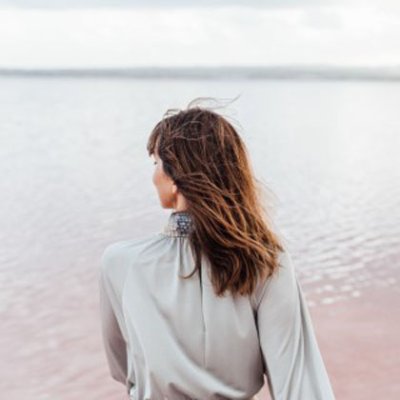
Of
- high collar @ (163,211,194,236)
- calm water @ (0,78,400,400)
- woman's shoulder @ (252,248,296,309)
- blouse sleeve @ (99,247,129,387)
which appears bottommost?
calm water @ (0,78,400,400)

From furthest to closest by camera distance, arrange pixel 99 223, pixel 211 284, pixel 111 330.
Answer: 1. pixel 99 223
2. pixel 111 330
3. pixel 211 284

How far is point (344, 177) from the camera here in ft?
33.2

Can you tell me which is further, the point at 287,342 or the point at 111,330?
the point at 111,330

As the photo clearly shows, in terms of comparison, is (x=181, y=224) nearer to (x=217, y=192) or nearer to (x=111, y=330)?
(x=217, y=192)

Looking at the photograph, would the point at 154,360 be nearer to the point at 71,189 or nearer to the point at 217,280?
the point at 217,280

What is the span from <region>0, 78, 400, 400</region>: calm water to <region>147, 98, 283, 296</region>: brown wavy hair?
0.12 m

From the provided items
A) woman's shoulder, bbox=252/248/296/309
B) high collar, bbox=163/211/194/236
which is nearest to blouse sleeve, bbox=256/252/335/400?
woman's shoulder, bbox=252/248/296/309

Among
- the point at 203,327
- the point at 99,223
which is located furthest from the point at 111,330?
the point at 99,223

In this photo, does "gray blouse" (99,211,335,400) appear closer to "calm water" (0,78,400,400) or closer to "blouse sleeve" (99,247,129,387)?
"blouse sleeve" (99,247,129,387)

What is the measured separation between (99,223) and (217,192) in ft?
18.7

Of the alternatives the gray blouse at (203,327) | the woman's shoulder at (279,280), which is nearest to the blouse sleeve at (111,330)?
the gray blouse at (203,327)

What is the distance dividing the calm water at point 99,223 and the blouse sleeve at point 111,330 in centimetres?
24

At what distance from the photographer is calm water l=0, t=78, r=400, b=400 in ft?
12.4

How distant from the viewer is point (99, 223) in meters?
6.67
